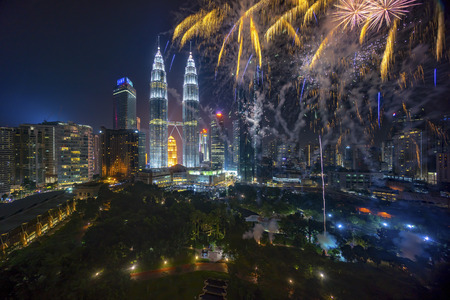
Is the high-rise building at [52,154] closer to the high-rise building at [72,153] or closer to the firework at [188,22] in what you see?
the high-rise building at [72,153]

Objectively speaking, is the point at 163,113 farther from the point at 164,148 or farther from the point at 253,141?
the point at 253,141

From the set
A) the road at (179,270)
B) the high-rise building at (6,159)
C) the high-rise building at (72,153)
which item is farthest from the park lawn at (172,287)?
the high-rise building at (6,159)

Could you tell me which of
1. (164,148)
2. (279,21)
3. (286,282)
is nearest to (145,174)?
(164,148)

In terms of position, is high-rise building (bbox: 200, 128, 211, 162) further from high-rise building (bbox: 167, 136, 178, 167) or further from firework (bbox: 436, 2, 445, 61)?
firework (bbox: 436, 2, 445, 61)

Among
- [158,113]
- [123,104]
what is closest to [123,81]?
[123,104]

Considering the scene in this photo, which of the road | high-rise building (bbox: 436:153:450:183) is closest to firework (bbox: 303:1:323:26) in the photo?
the road
